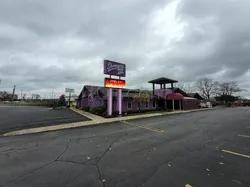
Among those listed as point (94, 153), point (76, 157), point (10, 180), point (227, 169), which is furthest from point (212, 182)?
point (10, 180)

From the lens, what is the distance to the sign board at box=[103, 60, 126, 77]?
16.0 m

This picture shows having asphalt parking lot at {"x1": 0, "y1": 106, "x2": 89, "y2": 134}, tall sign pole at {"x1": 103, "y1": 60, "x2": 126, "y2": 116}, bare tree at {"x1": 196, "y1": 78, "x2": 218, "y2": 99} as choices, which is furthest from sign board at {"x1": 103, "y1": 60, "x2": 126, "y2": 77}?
bare tree at {"x1": 196, "y1": 78, "x2": 218, "y2": 99}

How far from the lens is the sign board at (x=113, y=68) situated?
1600cm

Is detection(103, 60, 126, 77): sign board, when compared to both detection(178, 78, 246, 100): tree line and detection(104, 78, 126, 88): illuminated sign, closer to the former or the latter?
detection(104, 78, 126, 88): illuminated sign

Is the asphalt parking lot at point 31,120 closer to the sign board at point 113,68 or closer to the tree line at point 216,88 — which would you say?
the sign board at point 113,68

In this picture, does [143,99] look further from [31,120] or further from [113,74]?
[31,120]

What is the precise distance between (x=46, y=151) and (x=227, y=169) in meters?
6.22

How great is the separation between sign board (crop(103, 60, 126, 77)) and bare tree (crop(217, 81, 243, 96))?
54.9 m

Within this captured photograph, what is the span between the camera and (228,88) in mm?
52656

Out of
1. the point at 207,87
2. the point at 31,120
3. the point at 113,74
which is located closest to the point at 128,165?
the point at 31,120

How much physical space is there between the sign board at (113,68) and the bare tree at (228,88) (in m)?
54.9

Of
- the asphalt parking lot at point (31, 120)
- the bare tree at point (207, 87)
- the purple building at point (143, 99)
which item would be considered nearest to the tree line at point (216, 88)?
the bare tree at point (207, 87)

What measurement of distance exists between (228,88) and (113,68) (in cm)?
5798

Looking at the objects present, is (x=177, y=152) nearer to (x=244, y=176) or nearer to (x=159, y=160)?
(x=159, y=160)
